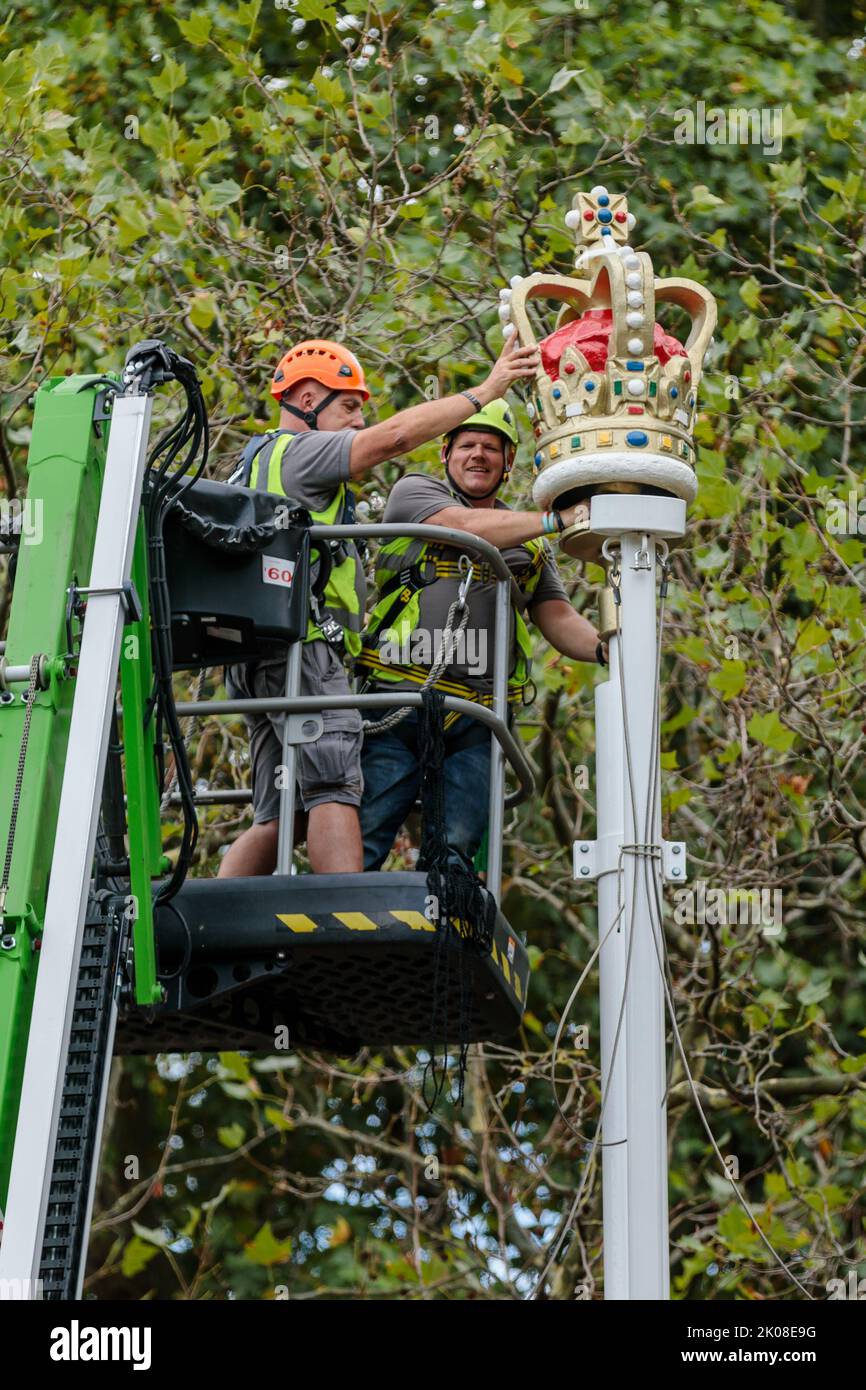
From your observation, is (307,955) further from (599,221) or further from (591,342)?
(599,221)

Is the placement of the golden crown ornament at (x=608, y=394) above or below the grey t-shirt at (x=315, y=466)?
below

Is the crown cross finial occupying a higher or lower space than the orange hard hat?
lower

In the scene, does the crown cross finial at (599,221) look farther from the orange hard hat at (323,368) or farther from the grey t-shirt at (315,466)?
the orange hard hat at (323,368)

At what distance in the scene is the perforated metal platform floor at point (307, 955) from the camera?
7992 millimetres

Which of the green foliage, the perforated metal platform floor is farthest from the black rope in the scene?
the green foliage

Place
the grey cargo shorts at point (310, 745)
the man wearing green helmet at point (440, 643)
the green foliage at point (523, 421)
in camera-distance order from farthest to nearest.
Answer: the green foliage at point (523, 421) < the man wearing green helmet at point (440, 643) < the grey cargo shorts at point (310, 745)

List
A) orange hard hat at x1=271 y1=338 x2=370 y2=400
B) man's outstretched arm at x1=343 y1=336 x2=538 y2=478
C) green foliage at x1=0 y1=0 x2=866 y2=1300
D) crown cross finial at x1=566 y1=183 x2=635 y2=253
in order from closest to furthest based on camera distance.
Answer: crown cross finial at x1=566 y1=183 x2=635 y2=253 → man's outstretched arm at x1=343 y1=336 x2=538 y2=478 → orange hard hat at x1=271 y1=338 x2=370 y2=400 → green foliage at x1=0 y1=0 x2=866 y2=1300

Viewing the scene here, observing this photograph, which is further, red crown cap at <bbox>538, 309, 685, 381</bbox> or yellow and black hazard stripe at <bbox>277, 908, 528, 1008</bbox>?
yellow and black hazard stripe at <bbox>277, 908, 528, 1008</bbox>

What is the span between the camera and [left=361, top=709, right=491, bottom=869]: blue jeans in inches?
342

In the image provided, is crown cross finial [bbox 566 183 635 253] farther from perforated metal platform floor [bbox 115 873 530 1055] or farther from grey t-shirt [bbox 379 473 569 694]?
perforated metal platform floor [bbox 115 873 530 1055]

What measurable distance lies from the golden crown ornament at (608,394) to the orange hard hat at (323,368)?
4.67ft

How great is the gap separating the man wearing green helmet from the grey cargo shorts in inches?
10.8

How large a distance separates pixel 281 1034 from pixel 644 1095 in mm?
2140

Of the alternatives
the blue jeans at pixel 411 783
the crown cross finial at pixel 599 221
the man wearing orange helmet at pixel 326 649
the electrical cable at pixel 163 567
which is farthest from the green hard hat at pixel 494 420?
the electrical cable at pixel 163 567
